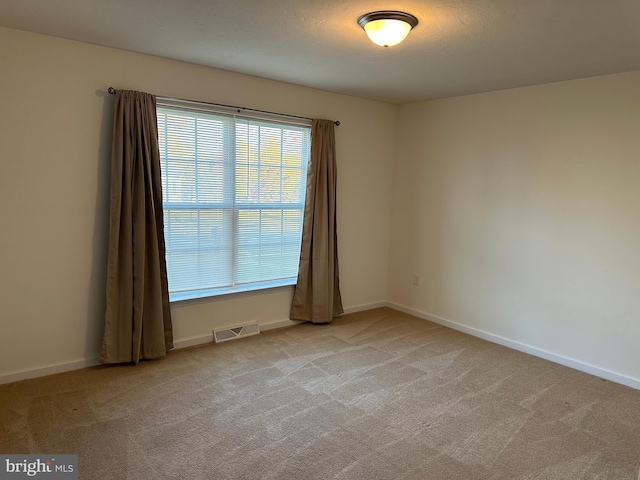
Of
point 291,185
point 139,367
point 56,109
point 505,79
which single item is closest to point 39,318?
point 139,367

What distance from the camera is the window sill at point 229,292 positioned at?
11.7ft

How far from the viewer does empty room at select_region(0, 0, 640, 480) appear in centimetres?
228

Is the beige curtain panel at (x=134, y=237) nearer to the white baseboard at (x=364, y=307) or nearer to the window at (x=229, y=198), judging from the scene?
the window at (x=229, y=198)

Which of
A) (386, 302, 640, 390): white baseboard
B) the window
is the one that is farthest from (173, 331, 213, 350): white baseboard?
(386, 302, 640, 390): white baseboard

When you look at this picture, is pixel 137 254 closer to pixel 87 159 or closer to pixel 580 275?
pixel 87 159

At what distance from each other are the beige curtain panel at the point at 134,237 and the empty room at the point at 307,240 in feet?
0.06

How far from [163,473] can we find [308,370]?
1388 mm

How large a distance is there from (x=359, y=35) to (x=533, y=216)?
2.26 metres

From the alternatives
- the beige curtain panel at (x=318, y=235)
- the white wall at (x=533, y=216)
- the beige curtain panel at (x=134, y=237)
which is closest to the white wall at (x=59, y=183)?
the beige curtain panel at (x=134, y=237)

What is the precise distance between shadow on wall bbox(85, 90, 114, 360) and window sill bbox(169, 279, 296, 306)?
549 millimetres

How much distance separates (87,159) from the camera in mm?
3027

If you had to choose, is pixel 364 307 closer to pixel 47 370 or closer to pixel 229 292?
pixel 229 292

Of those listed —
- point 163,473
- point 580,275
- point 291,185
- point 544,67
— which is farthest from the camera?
point 291,185

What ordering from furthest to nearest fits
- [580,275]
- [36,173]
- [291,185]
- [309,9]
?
1. [291,185]
2. [580,275]
3. [36,173]
4. [309,9]
